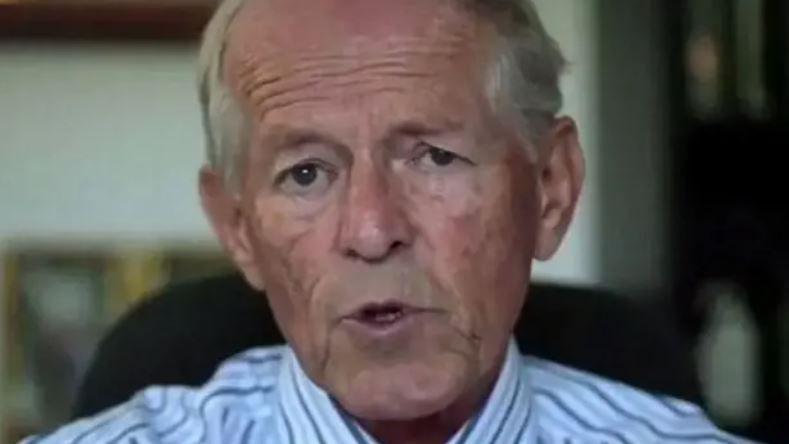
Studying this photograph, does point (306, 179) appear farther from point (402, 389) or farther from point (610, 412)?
point (610, 412)

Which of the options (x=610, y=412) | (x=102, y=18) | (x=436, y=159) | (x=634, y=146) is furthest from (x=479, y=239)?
(x=102, y=18)

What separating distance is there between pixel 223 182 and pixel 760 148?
1.40 m

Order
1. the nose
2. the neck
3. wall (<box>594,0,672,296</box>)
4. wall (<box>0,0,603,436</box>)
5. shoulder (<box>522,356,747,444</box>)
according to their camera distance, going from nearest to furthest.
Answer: the nose → the neck → shoulder (<box>522,356,747,444</box>) → wall (<box>594,0,672,296</box>) → wall (<box>0,0,603,436</box>)

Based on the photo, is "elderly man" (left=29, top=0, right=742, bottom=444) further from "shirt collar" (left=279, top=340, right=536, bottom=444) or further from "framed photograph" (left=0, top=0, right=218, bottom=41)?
"framed photograph" (left=0, top=0, right=218, bottom=41)

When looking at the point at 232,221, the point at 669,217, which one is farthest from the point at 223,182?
the point at 669,217

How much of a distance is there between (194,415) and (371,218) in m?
0.30

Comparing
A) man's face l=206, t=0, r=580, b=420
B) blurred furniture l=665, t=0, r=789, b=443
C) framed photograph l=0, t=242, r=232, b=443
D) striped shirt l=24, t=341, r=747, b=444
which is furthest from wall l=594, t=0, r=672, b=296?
man's face l=206, t=0, r=580, b=420

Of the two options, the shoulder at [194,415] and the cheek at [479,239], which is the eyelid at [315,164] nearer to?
the cheek at [479,239]

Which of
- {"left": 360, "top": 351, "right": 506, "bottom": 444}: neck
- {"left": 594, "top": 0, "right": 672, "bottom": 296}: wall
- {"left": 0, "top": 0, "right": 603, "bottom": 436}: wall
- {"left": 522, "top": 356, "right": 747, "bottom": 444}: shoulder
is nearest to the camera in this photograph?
{"left": 360, "top": 351, "right": 506, "bottom": 444}: neck

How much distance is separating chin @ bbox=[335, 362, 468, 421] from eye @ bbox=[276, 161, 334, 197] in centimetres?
14

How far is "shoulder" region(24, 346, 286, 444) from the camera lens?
1513mm

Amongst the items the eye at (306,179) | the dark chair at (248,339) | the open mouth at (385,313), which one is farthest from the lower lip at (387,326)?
the dark chair at (248,339)

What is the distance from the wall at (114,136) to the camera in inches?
105

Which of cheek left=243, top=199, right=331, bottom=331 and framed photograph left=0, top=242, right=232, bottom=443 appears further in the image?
framed photograph left=0, top=242, right=232, bottom=443
